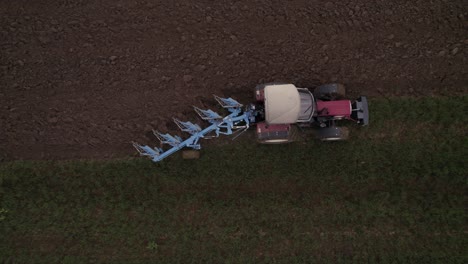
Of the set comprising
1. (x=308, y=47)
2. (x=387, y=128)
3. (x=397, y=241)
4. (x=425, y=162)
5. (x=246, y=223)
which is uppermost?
(x=308, y=47)

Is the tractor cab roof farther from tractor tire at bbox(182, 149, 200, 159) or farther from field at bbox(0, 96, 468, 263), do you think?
tractor tire at bbox(182, 149, 200, 159)

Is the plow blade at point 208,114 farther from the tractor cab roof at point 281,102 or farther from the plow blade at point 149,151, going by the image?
the tractor cab roof at point 281,102

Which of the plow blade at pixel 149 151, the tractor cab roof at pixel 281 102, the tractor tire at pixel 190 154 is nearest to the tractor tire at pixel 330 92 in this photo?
the tractor cab roof at pixel 281 102

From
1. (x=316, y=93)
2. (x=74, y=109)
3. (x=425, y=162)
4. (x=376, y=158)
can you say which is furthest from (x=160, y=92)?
(x=425, y=162)

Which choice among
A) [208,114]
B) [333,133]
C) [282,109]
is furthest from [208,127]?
[333,133]

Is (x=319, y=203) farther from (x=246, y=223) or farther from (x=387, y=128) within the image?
(x=387, y=128)
